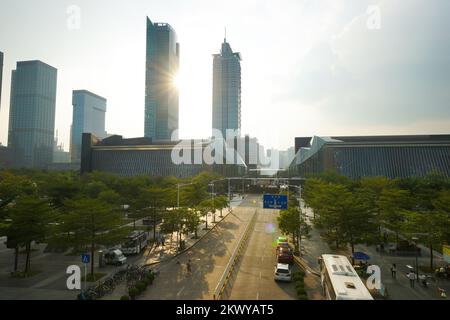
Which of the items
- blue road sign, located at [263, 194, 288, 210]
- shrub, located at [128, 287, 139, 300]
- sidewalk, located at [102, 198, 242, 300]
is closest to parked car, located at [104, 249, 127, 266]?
sidewalk, located at [102, 198, 242, 300]

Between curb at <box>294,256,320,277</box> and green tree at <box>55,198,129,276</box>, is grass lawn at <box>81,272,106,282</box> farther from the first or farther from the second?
curb at <box>294,256,320,277</box>

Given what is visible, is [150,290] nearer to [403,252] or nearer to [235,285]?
[235,285]

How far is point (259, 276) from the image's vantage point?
1196 inches

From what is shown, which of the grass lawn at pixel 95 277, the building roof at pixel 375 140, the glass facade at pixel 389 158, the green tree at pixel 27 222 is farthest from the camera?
the building roof at pixel 375 140

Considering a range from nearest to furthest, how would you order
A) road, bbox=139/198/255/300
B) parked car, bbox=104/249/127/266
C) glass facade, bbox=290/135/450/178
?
road, bbox=139/198/255/300 → parked car, bbox=104/249/127/266 → glass facade, bbox=290/135/450/178

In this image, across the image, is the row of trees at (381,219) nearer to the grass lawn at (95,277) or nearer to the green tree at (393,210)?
the green tree at (393,210)

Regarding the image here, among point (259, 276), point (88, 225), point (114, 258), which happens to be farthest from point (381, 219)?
point (88, 225)

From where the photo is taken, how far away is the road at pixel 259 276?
2548 centimetres

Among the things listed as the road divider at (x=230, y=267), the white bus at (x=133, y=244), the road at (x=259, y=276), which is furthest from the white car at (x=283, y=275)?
the white bus at (x=133, y=244)

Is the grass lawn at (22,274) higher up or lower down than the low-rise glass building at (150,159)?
lower down

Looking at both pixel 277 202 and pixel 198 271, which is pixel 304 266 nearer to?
pixel 277 202

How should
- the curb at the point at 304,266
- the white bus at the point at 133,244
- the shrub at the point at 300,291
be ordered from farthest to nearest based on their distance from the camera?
1. the white bus at the point at 133,244
2. the curb at the point at 304,266
3. the shrub at the point at 300,291

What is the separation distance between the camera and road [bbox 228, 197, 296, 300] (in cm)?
2548
